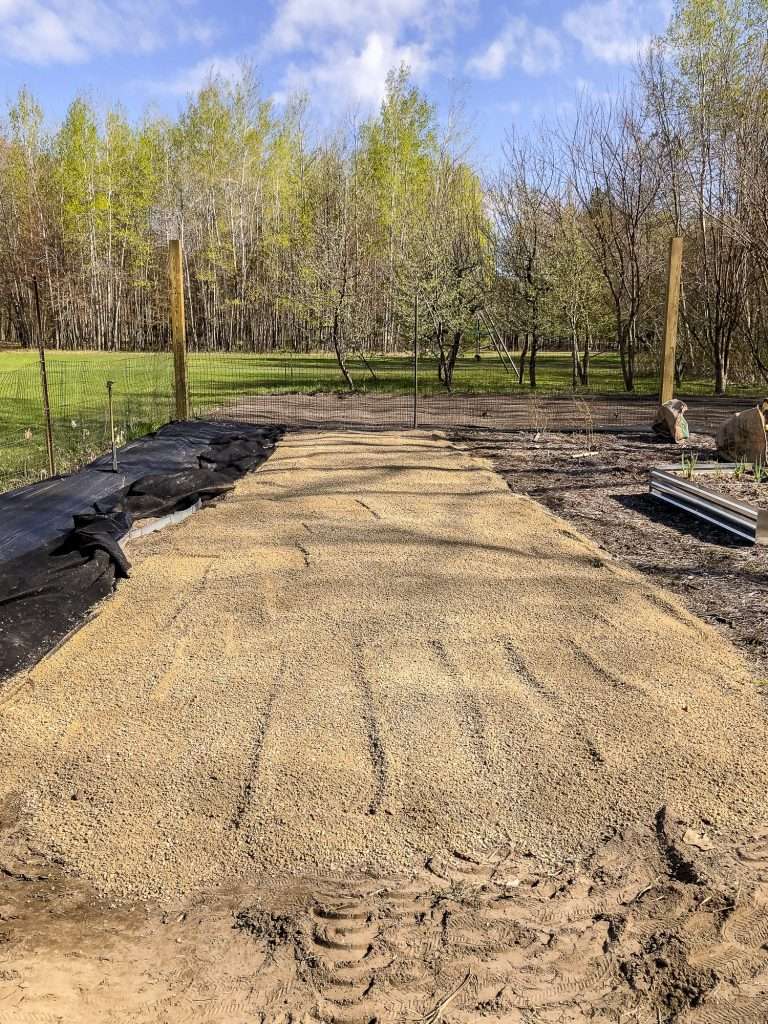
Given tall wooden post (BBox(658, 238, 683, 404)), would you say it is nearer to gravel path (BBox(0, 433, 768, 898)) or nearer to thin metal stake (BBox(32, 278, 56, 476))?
gravel path (BBox(0, 433, 768, 898))

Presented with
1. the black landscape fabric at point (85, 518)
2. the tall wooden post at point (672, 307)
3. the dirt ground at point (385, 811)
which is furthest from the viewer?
the tall wooden post at point (672, 307)

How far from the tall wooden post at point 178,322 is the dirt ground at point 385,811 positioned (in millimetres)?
5345

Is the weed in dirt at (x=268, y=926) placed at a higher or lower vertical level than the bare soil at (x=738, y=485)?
lower

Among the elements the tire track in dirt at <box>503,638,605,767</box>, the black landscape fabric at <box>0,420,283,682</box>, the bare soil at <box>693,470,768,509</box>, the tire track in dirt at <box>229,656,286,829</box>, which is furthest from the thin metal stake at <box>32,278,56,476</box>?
the bare soil at <box>693,470,768,509</box>

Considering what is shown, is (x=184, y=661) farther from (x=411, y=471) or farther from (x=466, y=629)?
(x=411, y=471)

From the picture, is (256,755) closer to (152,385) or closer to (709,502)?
(709,502)

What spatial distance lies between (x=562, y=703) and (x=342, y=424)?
26.3ft

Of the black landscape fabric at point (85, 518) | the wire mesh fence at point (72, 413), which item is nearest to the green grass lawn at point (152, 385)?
the wire mesh fence at point (72, 413)

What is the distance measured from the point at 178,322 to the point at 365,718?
700cm

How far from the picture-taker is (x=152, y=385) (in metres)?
14.5

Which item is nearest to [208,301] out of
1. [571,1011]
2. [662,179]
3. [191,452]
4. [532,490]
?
[662,179]

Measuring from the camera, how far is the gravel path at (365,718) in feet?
6.71

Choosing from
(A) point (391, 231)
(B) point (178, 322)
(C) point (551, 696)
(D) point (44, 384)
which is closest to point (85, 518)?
(D) point (44, 384)

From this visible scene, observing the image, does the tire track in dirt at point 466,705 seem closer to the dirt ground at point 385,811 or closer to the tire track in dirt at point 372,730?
the dirt ground at point 385,811
